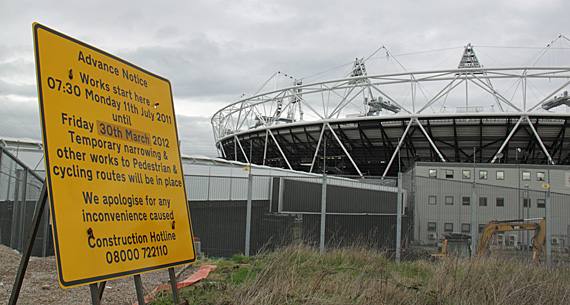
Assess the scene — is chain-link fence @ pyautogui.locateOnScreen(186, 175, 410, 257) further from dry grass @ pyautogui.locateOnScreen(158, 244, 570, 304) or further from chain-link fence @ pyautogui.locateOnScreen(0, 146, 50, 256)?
dry grass @ pyautogui.locateOnScreen(158, 244, 570, 304)

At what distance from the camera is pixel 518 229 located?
10547mm

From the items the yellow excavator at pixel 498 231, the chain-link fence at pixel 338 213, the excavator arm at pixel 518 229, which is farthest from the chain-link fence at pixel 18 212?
the excavator arm at pixel 518 229

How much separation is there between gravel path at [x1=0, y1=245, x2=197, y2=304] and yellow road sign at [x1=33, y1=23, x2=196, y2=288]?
197 centimetres

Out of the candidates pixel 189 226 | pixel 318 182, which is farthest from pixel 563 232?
pixel 189 226

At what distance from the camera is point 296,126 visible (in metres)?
44.1

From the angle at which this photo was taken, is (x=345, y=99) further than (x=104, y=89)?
Yes

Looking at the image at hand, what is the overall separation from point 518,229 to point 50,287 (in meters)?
9.73

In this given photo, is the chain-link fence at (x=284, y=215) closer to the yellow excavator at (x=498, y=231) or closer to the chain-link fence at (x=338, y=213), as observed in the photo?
the chain-link fence at (x=338, y=213)

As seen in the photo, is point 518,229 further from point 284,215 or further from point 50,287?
point 50,287

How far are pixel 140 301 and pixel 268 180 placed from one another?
797 centimetres

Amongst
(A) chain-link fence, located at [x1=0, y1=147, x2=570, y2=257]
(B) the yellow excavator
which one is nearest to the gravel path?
(A) chain-link fence, located at [x1=0, y1=147, x2=570, y2=257]

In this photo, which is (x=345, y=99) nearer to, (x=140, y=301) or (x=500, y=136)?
(x=500, y=136)

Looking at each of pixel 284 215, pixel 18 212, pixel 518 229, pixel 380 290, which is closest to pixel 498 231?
pixel 518 229

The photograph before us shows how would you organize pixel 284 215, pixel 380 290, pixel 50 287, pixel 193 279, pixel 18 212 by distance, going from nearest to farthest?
pixel 380 290 → pixel 50 287 → pixel 193 279 → pixel 18 212 → pixel 284 215
